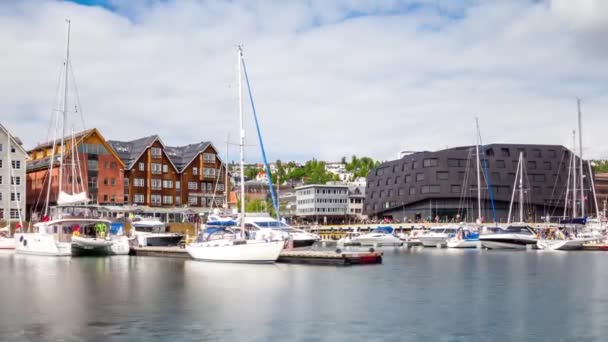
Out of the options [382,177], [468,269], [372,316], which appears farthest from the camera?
[382,177]

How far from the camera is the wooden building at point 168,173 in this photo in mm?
123625

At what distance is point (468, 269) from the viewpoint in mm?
60250

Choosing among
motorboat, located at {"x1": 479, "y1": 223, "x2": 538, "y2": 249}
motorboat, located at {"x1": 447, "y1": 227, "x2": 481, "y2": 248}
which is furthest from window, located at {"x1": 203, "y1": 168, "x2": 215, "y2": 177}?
motorboat, located at {"x1": 479, "y1": 223, "x2": 538, "y2": 249}

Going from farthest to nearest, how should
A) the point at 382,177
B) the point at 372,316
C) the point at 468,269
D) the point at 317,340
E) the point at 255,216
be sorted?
the point at 382,177
the point at 255,216
the point at 468,269
the point at 372,316
the point at 317,340

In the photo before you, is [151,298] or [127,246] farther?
[127,246]

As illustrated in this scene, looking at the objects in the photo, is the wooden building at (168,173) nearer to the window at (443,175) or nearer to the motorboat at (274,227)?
the motorboat at (274,227)

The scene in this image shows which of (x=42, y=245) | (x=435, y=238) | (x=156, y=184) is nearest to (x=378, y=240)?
(x=435, y=238)

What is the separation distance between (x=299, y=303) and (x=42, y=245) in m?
45.1

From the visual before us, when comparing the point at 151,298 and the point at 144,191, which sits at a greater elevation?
the point at 144,191

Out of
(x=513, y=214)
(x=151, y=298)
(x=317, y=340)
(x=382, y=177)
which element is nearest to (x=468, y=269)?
(x=151, y=298)

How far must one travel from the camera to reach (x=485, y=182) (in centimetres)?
15500

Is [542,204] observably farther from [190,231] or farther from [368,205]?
[190,231]

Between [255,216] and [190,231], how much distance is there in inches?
1350

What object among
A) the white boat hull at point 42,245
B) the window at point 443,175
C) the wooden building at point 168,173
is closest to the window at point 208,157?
the wooden building at point 168,173
